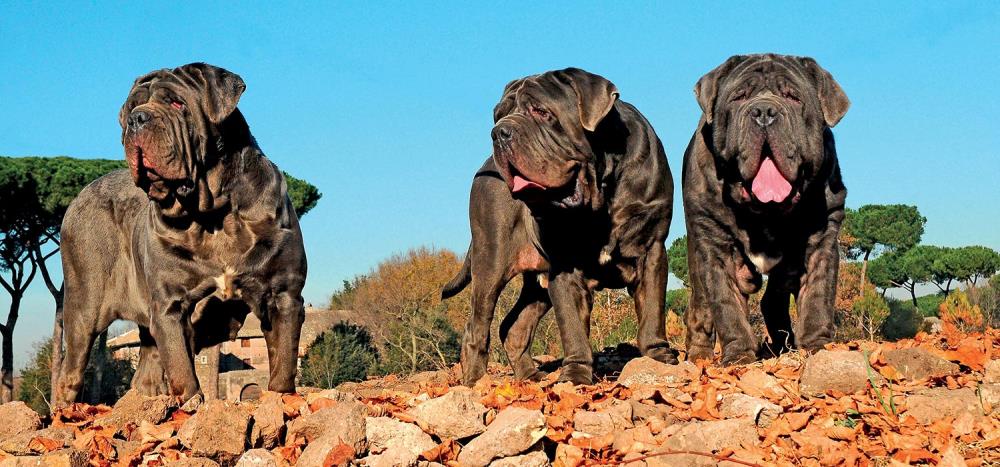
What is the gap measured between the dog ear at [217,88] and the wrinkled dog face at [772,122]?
2.62 metres

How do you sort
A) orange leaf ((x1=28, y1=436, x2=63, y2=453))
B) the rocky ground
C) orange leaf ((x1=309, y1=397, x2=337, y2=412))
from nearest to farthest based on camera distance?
the rocky ground
orange leaf ((x1=28, y1=436, x2=63, y2=453))
orange leaf ((x1=309, y1=397, x2=337, y2=412))

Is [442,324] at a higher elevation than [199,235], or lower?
higher

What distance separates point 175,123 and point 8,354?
69.7 ft

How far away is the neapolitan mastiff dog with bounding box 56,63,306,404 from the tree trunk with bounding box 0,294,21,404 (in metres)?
20.0

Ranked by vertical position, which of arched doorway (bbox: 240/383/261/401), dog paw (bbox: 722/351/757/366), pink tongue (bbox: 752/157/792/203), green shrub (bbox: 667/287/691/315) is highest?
green shrub (bbox: 667/287/691/315)

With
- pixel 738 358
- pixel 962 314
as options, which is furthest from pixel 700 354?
pixel 962 314

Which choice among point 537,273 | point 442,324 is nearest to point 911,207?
point 442,324

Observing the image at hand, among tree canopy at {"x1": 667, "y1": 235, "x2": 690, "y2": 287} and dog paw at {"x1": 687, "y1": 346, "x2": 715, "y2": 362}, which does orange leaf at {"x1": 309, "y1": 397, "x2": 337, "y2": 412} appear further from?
tree canopy at {"x1": 667, "y1": 235, "x2": 690, "y2": 287}

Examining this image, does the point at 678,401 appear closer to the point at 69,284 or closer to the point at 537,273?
the point at 537,273

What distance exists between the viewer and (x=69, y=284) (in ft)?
23.6

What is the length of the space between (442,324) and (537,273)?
1360 cm

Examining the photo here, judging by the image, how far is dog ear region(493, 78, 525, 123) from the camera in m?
5.47

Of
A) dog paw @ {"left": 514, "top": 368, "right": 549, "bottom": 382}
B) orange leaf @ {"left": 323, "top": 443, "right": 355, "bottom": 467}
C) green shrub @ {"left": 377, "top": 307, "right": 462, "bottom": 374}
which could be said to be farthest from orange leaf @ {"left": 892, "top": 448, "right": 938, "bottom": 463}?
green shrub @ {"left": 377, "top": 307, "right": 462, "bottom": 374}

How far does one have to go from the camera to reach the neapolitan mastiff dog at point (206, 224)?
539cm
